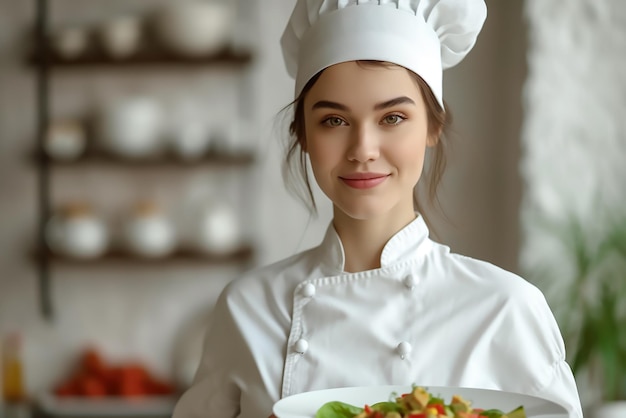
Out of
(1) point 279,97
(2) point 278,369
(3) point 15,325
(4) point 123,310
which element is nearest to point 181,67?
(1) point 279,97

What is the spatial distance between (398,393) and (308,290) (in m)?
0.28

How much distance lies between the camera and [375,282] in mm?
1336

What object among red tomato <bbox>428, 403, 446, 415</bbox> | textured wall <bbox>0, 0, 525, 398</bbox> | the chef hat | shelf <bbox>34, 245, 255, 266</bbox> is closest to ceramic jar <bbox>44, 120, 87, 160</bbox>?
textured wall <bbox>0, 0, 525, 398</bbox>

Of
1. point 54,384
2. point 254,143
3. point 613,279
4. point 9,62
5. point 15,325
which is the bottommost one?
point 54,384

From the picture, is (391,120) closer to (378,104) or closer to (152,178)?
(378,104)

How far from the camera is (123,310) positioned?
379cm

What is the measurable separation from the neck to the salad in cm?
36

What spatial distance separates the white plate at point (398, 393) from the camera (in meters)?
1.00

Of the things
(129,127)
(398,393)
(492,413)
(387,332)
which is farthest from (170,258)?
(492,413)

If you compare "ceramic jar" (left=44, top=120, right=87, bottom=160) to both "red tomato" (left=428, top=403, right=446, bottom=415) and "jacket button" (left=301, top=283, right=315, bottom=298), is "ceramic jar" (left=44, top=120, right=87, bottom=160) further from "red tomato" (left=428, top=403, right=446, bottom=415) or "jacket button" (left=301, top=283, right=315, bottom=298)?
"red tomato" (left=428, top=403, right=446, bottom=415)

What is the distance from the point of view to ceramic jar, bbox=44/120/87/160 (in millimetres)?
3615

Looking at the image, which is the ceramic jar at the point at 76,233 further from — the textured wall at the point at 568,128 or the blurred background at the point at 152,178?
the textured wall at the point at 568,128

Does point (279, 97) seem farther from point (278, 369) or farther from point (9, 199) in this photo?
point (278, 369)

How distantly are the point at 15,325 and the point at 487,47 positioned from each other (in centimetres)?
225
